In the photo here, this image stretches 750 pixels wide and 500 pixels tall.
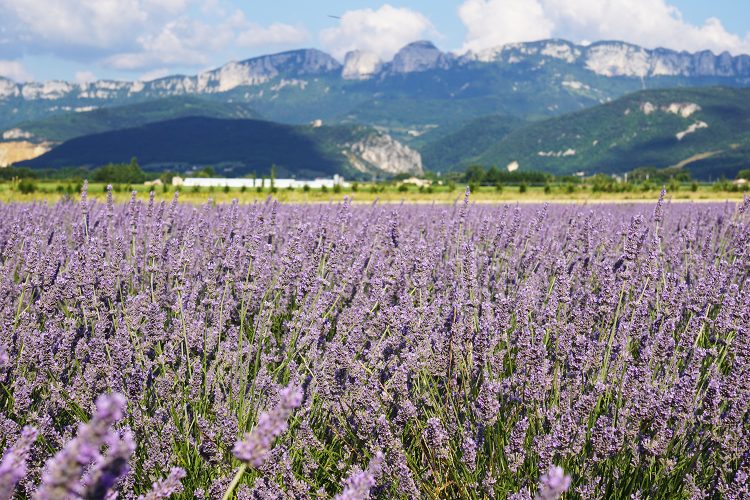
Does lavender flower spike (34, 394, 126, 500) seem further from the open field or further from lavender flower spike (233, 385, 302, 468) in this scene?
the open field

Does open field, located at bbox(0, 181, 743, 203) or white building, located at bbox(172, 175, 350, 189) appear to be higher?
white building, located at bbox(172, 175, 350, 189)

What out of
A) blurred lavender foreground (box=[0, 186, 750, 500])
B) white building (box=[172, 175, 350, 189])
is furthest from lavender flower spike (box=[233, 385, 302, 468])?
white building (box=[172, 175, 350, 189])

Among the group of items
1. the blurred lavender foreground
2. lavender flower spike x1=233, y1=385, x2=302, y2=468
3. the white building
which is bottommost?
the blurred lavender foreground

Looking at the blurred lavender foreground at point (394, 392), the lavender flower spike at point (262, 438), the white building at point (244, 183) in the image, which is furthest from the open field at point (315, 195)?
the lavender flower spike at point (262, 438)

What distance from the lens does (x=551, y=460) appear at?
1828 millimetres

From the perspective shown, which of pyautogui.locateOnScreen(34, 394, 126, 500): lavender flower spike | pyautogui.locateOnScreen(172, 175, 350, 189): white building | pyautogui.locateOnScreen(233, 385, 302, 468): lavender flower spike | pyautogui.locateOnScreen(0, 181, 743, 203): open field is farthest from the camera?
pyautogui.locateOnScreen(172, 175, 350, 189): white building

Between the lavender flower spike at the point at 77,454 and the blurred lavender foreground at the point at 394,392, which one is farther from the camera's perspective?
the blurred lavender foreground at the point at 394,392

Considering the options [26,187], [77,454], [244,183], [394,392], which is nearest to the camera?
[77,454]

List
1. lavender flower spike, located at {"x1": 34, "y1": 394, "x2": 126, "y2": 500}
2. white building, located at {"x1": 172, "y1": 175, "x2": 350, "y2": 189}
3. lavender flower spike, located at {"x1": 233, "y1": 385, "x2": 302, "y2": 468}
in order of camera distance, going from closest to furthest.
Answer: lavender flower spike, located at {"x1": 34, "y1": 394, "x2": 126, "y2": 500}, lavender flower spike, located at {"x1": 233, "y1": 385, "x2": 302, "y2": 468}, white building, located at {"x1": 172, "y1": 175, "x2": 350, "y2": 189}

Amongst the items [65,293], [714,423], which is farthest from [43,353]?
[714,423]

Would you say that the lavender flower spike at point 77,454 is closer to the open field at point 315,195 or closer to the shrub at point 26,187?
the open field at point 315,195

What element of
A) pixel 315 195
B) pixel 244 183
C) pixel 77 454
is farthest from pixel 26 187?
pixel 77 454

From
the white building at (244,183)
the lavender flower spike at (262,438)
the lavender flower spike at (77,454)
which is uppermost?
the white building at (244,183)

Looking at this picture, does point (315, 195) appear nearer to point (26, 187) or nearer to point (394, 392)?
point (26, 187)
